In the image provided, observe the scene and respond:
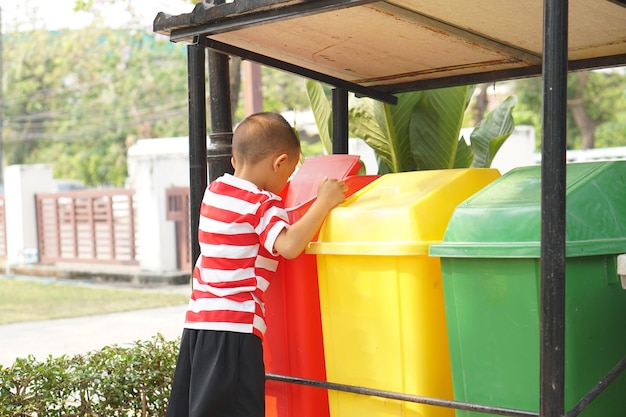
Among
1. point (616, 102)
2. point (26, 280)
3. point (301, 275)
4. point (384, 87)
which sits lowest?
point (26, 280)

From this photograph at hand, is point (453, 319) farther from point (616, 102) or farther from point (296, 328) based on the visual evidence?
point (616, 102)

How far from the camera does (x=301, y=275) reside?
2.49m

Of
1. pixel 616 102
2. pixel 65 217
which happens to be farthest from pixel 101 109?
pixel 616 102

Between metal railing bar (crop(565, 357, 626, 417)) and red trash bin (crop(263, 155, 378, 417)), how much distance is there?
2.86 ft

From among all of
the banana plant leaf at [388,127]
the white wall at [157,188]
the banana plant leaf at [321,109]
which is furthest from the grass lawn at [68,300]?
the banana plant leaf at [388,127]

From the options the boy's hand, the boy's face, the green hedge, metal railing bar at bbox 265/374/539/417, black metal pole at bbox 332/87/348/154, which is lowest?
the green hedge

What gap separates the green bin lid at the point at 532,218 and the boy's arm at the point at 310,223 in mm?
366

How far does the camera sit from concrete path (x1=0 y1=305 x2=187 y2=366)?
7.63 metres

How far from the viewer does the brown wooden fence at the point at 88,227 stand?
47.1 ft

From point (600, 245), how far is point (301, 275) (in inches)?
35.5

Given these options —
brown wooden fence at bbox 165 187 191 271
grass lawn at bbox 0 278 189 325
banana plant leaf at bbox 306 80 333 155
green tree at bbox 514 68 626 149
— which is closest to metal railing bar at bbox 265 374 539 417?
banana plant leaf at bbox 306 80 333 155

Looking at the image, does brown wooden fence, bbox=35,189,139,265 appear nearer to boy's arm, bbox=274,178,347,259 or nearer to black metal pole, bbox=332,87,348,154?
black metal pole, bbox=332,87,348,154

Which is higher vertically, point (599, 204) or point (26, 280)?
point (599, 204)

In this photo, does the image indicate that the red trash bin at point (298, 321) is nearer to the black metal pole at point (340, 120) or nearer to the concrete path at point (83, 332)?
the black metal pole at point (340, 120)
